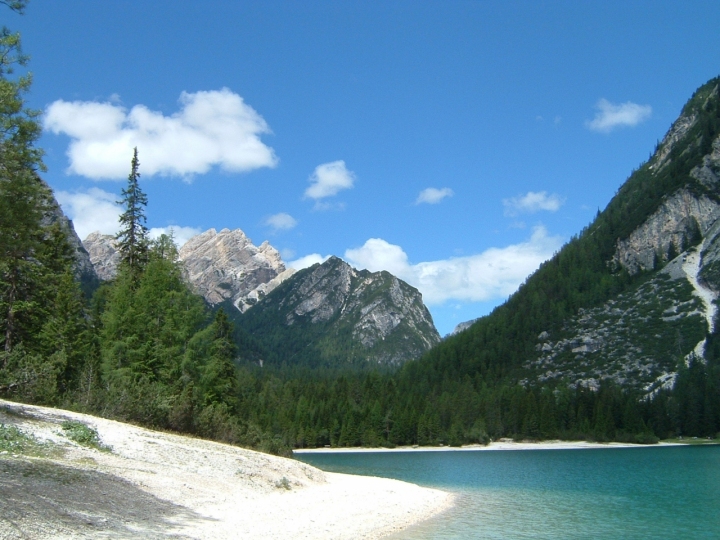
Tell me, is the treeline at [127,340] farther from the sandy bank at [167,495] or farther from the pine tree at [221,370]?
the sandy bank at [167,495]

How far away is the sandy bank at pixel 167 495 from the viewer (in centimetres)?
1603

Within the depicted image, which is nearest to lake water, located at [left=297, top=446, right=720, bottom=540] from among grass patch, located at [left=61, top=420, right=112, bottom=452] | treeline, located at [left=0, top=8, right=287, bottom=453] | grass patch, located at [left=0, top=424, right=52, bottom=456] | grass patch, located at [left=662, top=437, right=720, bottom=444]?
grass patch, located at [left=61, top=420, right=112, bottom=452]

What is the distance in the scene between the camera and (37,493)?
16.4m

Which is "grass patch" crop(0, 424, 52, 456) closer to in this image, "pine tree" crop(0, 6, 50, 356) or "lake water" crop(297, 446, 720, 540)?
"pine tree" crop(0, 6, 50, 356)

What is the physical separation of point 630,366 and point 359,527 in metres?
166

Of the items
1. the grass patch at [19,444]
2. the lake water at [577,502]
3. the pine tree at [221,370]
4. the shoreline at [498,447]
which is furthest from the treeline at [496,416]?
the grass patch at [19,444]

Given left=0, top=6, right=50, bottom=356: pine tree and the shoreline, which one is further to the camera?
the shoreline

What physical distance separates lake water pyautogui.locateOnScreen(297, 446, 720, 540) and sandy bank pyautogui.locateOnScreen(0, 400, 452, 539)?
3204mm

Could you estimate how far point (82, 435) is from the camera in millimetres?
25500

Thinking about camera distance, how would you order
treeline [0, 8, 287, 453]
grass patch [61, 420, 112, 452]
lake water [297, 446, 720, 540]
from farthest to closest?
treeline [0, 8, 287, 453] < lake water [297, 446, 720, 540] < grass patch [61, 420, 112, 452]

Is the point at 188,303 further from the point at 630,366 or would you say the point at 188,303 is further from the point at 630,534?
the point at 630,366

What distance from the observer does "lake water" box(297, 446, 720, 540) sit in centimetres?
2808

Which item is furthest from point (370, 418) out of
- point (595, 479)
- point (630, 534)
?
point (630, 534)

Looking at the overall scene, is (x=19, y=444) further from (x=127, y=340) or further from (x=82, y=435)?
(x=127, y=340)
